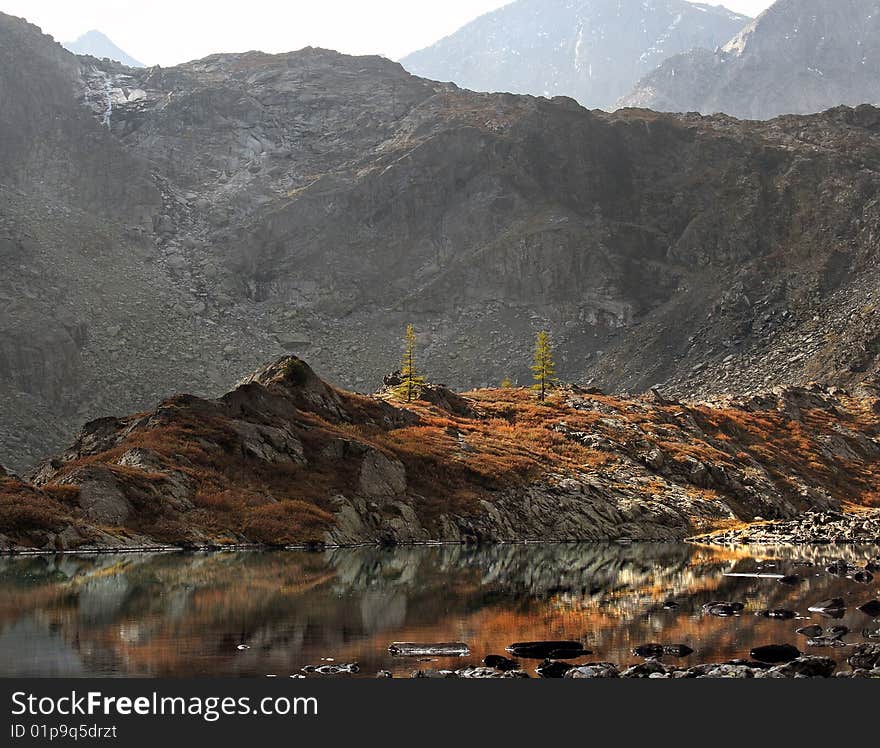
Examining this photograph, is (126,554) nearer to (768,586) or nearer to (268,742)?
(768,586)

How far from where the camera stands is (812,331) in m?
182

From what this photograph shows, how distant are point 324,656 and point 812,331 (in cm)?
17211

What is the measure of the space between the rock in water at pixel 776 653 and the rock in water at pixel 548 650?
3.61m

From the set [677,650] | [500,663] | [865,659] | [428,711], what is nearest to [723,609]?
[677,650]

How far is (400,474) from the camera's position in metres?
66.4

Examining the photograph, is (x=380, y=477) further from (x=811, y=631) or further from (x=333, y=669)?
(x=333, y=669)

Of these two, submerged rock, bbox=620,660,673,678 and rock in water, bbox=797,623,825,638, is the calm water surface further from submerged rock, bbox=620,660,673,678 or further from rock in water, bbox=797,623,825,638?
submerged rock, bbox=620,660,673,678

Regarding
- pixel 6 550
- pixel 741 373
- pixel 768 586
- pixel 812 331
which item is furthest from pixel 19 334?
pixel 768 586

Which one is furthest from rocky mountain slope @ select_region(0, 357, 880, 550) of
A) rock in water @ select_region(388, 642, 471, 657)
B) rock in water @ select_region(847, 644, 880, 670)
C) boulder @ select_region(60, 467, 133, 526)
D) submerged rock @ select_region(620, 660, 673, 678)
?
rock in water @ select_region(847, 644, 880, 670)

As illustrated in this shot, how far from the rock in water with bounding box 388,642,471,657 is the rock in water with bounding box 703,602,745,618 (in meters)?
9.42

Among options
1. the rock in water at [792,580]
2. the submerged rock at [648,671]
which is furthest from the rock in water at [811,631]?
the rock in water at [792,580]

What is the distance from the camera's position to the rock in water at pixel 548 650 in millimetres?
23125

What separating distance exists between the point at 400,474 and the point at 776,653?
45.4 metres

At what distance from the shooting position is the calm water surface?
2247 cm
